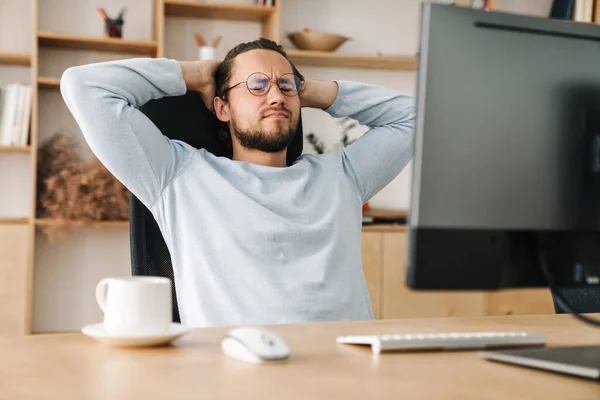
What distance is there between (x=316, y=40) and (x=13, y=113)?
1469mm

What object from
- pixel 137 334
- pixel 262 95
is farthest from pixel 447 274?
pixel 262 95

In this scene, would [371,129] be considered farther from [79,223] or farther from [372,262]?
[79,223]

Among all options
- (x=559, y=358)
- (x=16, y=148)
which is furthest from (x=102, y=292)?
(x=16, y=148)

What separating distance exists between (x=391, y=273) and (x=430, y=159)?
9.34 feet

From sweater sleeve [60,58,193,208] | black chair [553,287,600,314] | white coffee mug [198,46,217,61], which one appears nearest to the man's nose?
sweater sleeve [60,58,193,208]

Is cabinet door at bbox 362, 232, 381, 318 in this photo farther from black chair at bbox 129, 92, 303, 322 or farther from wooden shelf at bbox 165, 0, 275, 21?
black chair at bbox 129, 92, 303, 322

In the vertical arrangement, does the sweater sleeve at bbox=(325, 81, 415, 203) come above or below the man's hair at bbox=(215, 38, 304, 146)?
below

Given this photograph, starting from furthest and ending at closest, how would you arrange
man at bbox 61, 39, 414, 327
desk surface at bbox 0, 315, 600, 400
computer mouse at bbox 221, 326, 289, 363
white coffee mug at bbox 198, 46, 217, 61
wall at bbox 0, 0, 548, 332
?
1. wall at bbox 0, 0, 548, 332
2. white coffee mug at bbox 198, 46, 217, 61
3. man at bbox 61, 39, 414, 327
4. computer mouse at bbox 221, 326, 289, 363
5. desk surface at bbox 0, 315, 600, 400

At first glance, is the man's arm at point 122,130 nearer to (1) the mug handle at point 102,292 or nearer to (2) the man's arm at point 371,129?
(2) the man's arm at point 371,129

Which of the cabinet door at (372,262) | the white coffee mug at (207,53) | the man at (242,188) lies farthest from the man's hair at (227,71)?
the cabinet door at (372,262)

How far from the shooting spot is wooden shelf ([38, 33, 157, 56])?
11.6 feet

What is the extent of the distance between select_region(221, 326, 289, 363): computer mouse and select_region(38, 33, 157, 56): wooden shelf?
2.79 meters

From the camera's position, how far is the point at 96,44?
12.1 ft

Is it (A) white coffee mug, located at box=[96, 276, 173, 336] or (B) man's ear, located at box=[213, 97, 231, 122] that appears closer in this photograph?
(A) white coffee mug, located at box=[96, 276, 173, 336]
